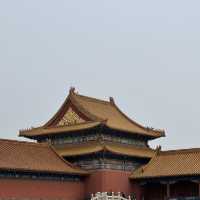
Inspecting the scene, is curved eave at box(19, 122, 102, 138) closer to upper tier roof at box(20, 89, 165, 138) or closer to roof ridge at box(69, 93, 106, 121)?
upper tier roof at box(20, 89, 165, 138)

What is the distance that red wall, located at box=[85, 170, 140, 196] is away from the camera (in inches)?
1891

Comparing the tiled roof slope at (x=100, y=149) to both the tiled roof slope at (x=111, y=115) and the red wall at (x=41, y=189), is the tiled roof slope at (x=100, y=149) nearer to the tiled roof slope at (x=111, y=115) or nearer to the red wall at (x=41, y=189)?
the tiled roof slope at (x=111, y=115)

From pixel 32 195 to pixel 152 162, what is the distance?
1127 cm

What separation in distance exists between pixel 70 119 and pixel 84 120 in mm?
1494

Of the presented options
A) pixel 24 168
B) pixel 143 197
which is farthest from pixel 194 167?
pixel 24 168

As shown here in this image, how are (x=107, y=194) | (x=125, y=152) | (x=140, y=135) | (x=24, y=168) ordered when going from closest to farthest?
(x=24, y=168), (x=107, y=194), (x=125, y=152), (x=140, y=135)

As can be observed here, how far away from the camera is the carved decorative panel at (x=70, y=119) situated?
169ft

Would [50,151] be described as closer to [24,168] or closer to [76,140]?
[76,140]

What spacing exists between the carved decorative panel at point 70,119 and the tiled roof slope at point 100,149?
1.94m

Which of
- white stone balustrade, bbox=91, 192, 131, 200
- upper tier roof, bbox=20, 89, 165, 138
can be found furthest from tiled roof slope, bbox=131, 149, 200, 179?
white stone balustrade, bbox=91, 192, 131, 200

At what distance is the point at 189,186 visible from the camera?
48969 mm

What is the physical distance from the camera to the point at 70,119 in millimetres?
52125

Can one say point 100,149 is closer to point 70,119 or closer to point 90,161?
point 90,161

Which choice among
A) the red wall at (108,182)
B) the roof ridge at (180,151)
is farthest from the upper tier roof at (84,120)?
the red wall at (108,182)
